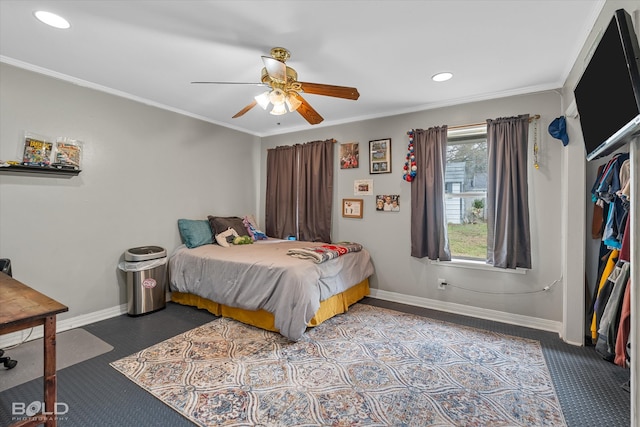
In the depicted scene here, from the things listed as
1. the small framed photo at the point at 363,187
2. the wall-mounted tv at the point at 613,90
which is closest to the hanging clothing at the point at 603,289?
the wall-mounted tv at the point at 613,90

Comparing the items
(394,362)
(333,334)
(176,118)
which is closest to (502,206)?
(394,362)

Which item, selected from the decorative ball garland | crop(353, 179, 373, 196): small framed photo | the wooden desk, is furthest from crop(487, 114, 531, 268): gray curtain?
the wooden desk

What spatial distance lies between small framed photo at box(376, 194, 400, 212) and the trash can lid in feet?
8.80

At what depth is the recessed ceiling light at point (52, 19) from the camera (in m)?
1.93

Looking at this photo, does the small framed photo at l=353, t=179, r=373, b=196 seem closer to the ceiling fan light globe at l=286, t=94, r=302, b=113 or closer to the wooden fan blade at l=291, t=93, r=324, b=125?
the wooden fan blade at l=291, t=93, r=324, b=125

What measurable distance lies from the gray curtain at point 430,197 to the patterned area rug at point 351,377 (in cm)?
90

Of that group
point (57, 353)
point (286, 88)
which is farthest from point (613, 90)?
point (57, 353)

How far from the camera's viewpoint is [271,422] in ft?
5.47

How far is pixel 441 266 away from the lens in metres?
3.49

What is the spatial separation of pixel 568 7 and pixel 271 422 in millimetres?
3041

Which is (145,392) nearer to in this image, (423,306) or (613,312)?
(423,306)

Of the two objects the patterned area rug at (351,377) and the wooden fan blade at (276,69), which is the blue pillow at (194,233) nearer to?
the patterned area rug at (351,377)

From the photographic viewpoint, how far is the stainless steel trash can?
10.5ft

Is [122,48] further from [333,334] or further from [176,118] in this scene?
[333,334]
